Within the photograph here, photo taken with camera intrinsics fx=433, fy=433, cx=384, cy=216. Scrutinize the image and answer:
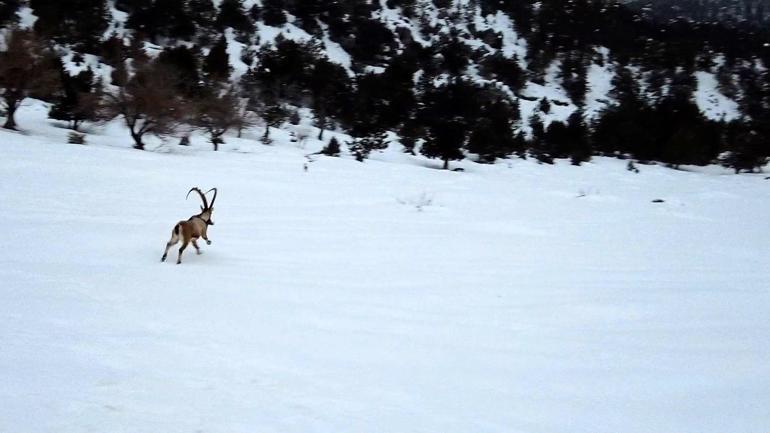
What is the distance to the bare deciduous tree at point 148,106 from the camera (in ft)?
65.9

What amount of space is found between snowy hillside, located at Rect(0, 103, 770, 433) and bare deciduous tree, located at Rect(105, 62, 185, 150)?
10.5m

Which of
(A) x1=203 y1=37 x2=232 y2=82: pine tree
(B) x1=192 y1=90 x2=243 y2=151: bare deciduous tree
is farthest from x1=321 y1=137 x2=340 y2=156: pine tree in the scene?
(A) x1=203 y1=37 x2=232 y2=82: pine tree

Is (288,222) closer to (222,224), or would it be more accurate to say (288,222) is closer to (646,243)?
(222,224)

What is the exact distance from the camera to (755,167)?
3650cm

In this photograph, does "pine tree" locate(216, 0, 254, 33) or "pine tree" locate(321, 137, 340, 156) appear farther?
"pine tree" locate(216, 0, 254, 33)

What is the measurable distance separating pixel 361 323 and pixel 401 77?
40826 mm

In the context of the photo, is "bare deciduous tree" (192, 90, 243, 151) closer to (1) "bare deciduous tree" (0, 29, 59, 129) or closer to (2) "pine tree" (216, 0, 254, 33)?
(1) "bare deciduous tree" (0, 29, 59, 129)

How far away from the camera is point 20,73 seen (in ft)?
61.5

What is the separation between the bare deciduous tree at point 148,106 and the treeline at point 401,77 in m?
0.07

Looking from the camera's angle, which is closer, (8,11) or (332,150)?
(332,150)

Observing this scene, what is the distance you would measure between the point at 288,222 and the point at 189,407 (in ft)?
22.3

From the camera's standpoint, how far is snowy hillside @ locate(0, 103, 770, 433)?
2592 millimetres

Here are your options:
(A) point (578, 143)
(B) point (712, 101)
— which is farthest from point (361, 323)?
(B) point (712, 101)

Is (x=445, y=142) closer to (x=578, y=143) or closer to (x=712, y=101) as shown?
(x=578, y=143)
